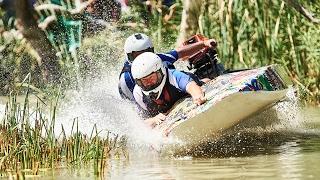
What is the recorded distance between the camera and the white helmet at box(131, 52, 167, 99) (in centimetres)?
998

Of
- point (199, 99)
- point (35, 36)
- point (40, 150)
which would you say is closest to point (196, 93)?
Result: point (199, 99)

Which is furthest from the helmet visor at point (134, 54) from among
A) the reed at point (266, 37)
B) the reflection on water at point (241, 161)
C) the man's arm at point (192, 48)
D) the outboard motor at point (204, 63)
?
the reed at point (266, 37)

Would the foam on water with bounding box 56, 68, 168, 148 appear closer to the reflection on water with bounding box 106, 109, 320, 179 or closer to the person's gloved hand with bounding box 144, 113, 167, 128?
the person's gloved hand with bounding box 144, 113, 167, 128

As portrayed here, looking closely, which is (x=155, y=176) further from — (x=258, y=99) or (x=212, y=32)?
(x=212, y=32)

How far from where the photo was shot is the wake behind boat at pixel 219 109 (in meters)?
9.47

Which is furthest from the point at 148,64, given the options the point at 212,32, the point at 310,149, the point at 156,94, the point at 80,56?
the point at 80,56

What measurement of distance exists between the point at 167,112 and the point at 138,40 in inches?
37.8

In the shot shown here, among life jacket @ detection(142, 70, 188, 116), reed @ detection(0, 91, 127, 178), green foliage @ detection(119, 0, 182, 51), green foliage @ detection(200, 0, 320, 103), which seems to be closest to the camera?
reed @ detection(0, 91, 127, 178)

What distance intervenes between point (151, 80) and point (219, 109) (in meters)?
0.91

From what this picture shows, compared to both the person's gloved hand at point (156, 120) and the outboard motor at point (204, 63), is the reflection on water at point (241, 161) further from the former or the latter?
the outboard motor at point (204, 63)

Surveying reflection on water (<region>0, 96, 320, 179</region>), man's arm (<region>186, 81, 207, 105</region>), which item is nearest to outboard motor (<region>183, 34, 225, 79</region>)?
reflection on water (<region>0, 96, 320, 179</region>)

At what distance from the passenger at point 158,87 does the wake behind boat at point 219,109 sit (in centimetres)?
14

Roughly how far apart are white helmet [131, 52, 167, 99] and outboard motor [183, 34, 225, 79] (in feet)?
4.51

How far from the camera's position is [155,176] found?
8438 millimetres
